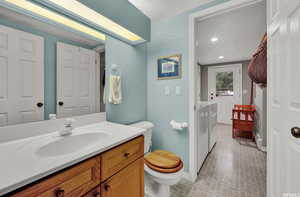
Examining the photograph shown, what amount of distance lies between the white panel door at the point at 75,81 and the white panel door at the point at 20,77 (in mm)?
126

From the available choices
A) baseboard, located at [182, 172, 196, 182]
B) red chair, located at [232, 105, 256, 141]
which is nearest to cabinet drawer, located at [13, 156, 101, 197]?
baseboard, located at [182, 172, 196, 182]

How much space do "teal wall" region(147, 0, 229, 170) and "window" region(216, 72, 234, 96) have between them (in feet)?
12.4

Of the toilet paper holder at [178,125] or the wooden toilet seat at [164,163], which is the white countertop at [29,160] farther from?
the toilet paper holder at [178,125]

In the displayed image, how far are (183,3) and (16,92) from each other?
6.27 ft

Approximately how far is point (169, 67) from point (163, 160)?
1202 mm

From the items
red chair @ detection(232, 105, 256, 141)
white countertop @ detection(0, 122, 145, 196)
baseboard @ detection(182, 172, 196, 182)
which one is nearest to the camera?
white countertop @ detection(0, 122, 145, 196)

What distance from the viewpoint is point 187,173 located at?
1.61 metres

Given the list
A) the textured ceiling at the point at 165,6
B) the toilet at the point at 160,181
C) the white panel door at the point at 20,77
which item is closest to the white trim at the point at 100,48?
the white panel door at the point at 20,77

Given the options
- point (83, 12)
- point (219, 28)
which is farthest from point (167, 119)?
point (219, 28)

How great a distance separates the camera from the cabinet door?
748 millimetres

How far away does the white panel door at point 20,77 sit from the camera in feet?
2.55

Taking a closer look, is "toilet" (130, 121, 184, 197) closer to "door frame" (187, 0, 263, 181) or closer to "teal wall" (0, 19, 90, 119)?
"door frame" (187, 0, 263, 181)

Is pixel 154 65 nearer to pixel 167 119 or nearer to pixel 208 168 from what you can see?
pixel 167 119
